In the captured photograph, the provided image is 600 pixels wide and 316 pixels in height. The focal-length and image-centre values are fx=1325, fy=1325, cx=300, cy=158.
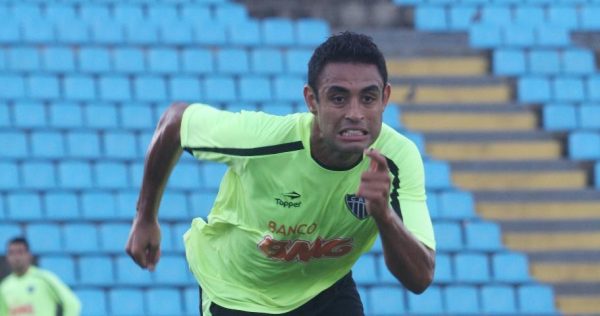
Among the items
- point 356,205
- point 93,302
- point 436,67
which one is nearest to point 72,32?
point 93,302

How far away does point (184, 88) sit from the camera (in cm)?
1602

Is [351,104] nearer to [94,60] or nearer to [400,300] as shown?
[400,300]

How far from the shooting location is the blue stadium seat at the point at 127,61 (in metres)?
16.1

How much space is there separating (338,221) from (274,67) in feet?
37.8

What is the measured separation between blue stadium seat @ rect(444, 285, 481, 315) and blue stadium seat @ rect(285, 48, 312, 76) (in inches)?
147

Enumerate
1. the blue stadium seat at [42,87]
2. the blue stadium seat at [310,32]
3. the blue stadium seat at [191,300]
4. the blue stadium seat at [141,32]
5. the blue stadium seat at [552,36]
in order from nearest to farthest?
the blue stadium seat at [191,300] → the blue stadium seat at [42,87] → the blue stadium seat at [141,32] → the blue stadium seat at [310,32] → the blue stadium seat at [552,36]

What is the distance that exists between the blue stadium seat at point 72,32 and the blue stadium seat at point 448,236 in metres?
5.05

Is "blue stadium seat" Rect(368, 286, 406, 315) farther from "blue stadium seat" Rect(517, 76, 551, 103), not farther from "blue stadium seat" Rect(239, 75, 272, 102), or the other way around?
"blue stadium seat" Rect(517, 76, 551, 103)

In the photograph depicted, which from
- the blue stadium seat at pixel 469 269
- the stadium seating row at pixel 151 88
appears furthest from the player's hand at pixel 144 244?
the stadium seating row at pixel 151 88

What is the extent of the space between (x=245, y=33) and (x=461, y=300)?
492 centimetres

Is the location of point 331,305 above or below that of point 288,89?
below

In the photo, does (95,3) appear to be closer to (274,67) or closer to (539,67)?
(274,67)

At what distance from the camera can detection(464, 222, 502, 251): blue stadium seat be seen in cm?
1488

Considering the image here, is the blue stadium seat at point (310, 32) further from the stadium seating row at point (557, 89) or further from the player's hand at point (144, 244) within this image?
the player's hand at point (144, 244)
